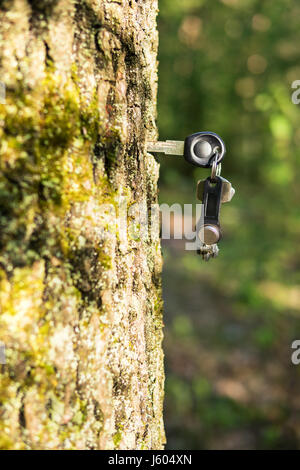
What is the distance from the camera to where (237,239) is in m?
7.10

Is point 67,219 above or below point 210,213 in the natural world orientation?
below

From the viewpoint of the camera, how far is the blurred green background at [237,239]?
147 inches

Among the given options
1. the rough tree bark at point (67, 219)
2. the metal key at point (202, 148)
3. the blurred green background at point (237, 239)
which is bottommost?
the rough tree bark at point (67, 219)

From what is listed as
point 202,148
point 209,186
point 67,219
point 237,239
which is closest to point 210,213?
point 209,186

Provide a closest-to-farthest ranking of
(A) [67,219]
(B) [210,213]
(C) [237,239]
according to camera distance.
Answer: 1. (A) [67,219]
2. (B) [210,213]
3. (C) [237,239]

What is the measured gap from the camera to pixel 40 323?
1.02 meters

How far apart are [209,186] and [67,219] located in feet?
1.57

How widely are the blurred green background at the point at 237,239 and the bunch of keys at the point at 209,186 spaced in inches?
107

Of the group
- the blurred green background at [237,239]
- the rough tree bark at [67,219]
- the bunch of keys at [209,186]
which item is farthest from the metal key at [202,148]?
the blurred green background at [237,239]

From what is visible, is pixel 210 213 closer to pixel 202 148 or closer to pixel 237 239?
pixel 202 148

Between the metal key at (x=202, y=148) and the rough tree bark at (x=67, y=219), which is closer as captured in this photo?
the rough tree bark at (x=67, y=219)

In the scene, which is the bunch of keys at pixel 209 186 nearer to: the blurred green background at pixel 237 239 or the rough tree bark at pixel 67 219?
the rough tree bark at pixel 67 219

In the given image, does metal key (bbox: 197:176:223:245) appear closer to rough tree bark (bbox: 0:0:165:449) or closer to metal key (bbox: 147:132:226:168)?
metal key (bbox: 147:132:226:168)
